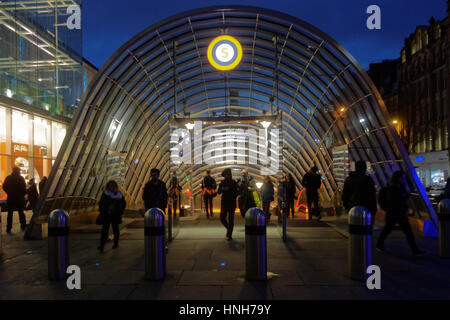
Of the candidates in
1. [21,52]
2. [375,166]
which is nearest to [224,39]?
[375,166]

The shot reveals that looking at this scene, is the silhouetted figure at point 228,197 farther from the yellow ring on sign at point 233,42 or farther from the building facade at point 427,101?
the building facade at point 427,101

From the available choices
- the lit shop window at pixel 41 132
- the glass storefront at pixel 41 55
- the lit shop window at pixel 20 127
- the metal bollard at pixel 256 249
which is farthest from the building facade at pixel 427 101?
the metal bollard at pixel 256 249

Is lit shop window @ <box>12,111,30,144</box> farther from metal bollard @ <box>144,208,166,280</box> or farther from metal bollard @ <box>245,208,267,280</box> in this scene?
metal bollard @ <box>245,208,267,280</box>

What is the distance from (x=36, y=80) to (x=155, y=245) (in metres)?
20.8

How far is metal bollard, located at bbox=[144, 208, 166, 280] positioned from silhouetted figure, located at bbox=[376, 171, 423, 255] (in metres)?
4.66

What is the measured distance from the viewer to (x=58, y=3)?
26344 millimetres

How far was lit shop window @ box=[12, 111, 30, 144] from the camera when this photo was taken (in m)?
21.3

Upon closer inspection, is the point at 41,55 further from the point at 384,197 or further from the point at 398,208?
the point at 398,208

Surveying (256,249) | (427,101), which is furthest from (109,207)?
(427,101)

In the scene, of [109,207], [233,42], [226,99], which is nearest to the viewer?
[109,207]

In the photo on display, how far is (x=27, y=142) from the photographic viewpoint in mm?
22906

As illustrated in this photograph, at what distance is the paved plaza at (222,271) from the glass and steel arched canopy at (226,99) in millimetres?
2988

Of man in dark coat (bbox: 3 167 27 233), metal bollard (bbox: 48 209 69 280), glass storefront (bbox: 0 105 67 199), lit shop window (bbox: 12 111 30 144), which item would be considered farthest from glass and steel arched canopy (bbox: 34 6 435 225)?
lit shop window (bbox: 12 111 30 144)

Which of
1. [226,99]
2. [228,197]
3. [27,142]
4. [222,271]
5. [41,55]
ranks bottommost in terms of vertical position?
[222,271]
